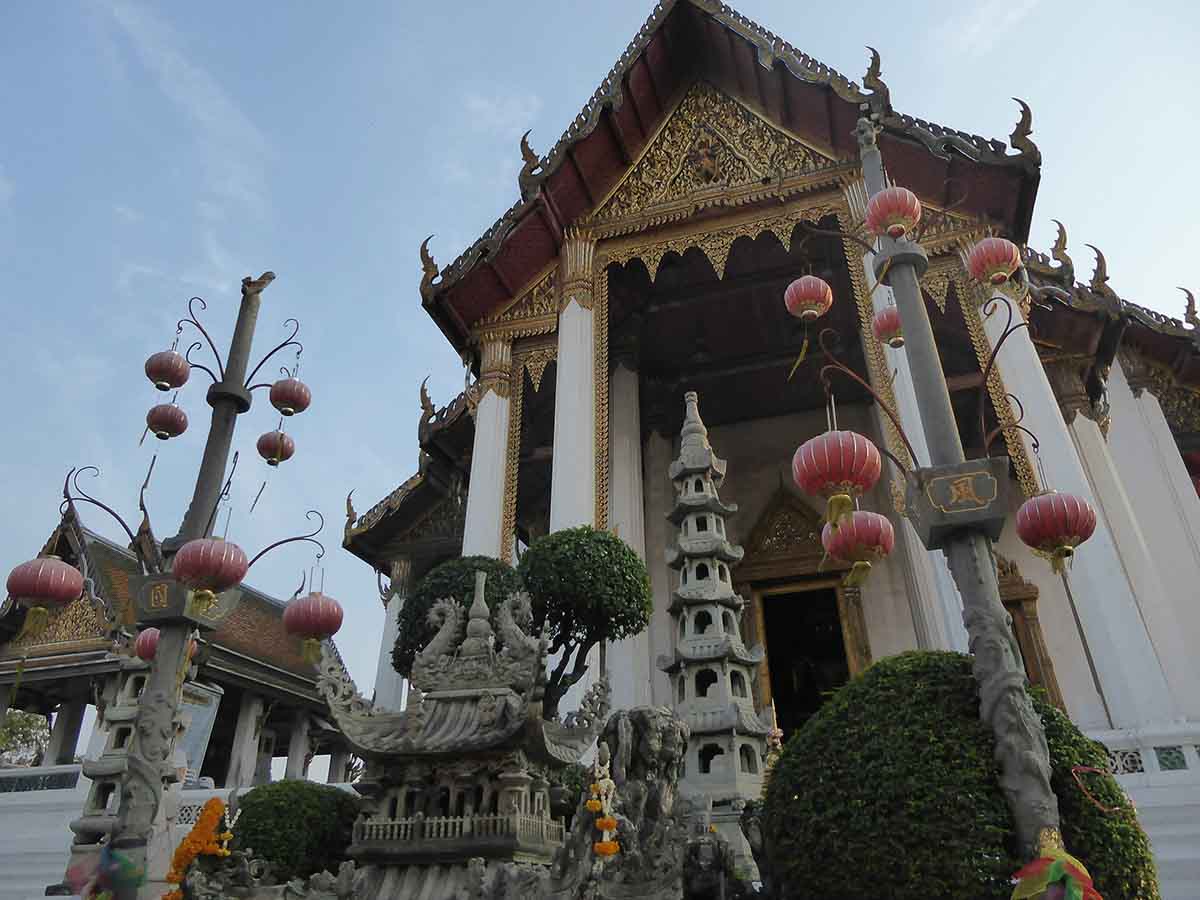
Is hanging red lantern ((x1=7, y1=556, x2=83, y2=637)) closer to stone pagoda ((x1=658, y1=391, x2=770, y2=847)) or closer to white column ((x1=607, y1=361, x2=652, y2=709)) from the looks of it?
stone pagoda ((x1=658, y1=391, x2=770, y2=847))

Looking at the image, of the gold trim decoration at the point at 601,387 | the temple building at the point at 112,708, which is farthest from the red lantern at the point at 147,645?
the gold trim decoration at the point at 601,387

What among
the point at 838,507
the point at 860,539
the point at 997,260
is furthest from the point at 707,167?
the point at 838,507

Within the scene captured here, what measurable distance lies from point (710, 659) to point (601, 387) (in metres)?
4.10

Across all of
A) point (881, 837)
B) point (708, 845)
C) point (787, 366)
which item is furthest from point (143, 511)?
point (787, 366)

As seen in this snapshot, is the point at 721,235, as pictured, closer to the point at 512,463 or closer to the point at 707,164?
the point at 707,164

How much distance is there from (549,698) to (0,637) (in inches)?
505

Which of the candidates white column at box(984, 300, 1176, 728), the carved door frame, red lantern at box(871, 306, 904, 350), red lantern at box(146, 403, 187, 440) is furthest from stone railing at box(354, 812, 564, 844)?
the carved door frame

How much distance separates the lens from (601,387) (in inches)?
370

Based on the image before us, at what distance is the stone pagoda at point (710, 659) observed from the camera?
5422 mm

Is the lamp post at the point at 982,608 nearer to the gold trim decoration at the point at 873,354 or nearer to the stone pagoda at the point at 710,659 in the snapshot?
the stone pagoda at the point at 710,659

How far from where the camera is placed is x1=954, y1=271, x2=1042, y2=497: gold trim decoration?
24.0 ft

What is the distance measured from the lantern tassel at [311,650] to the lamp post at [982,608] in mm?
3674

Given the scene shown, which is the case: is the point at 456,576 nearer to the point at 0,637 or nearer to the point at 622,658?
the point at 622,658

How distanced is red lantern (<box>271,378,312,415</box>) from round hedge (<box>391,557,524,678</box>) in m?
1.55
